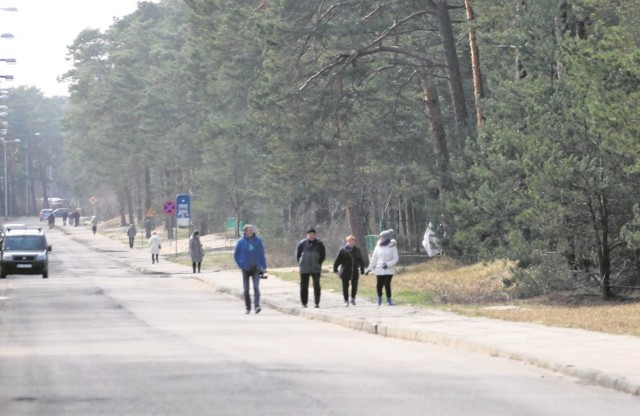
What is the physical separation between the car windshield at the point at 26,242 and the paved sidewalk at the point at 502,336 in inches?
744

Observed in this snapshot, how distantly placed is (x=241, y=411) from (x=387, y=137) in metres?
36.8

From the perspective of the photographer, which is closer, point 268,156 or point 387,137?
point 387,137

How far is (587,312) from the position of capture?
26234mm

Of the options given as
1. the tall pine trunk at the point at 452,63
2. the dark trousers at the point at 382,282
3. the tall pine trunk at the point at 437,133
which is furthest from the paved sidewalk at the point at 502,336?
the tall pine trunk at the point at 452,63

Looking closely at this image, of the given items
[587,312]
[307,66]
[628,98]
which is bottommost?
[587,312]

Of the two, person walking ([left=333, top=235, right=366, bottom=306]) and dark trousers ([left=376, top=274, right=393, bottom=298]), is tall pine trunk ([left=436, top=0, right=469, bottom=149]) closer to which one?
person walking ([left=333, top=235, right=366, bottom=306])

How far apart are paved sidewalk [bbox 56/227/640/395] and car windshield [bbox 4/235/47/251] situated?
Result: 18904mm

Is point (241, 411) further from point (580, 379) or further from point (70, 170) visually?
point (70, 170)

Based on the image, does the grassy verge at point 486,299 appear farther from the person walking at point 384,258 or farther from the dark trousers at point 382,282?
the person walking at point 384,258

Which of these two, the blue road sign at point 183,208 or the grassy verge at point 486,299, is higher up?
the blue road sign at point 183,208

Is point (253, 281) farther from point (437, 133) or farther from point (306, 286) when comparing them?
point (437, 133)

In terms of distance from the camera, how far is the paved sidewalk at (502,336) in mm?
15703

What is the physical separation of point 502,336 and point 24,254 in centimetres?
3422

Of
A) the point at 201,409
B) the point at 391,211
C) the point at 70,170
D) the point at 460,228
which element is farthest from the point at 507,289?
the point at 70,170
